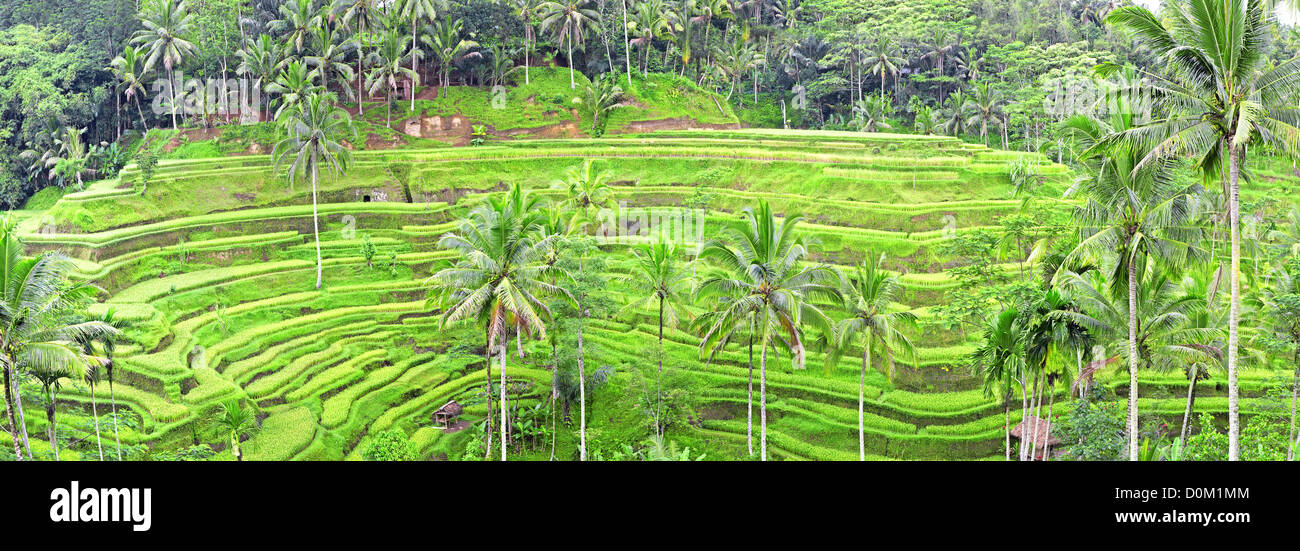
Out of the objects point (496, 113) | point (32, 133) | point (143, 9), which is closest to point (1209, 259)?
point (496, 113)

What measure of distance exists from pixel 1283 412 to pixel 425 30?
2929 cm

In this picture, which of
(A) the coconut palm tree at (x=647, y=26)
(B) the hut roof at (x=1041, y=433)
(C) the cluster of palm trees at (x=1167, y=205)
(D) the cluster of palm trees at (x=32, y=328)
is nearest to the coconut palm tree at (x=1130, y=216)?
(C) the cluster of palm trees at (x=1167, y=205)

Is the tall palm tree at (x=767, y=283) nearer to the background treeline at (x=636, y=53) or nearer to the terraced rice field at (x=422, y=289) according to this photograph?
the terraced rice field at (x=422, y=289)

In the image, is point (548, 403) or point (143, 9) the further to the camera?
point (143, 9)

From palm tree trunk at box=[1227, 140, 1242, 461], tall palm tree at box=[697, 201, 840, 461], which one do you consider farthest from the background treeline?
palm tree trunk at box=[1227, 140, 1242, 461]

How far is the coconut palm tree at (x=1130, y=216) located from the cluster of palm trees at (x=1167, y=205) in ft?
0.06

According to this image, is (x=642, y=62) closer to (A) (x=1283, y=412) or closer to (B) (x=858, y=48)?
(B) (x=858, y=48)

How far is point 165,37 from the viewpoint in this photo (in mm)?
29828

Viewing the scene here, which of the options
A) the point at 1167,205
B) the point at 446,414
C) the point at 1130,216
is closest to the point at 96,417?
the point at 446,414

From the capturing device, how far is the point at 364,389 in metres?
18.9

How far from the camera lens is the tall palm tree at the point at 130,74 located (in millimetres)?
29312

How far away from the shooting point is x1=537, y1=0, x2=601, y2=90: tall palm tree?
3506 cm

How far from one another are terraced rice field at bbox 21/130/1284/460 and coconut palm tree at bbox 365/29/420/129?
3.91 meters

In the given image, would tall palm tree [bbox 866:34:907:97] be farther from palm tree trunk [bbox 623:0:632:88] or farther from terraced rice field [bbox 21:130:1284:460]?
palm tree trunk [bbox 623:0:632:88]
